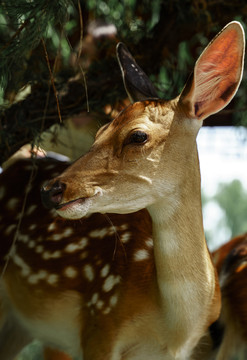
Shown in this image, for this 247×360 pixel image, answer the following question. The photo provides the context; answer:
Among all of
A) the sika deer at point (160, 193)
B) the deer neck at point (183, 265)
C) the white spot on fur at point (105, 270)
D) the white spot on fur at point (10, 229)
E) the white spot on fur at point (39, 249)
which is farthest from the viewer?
the white spot on fur at point (10, 229)

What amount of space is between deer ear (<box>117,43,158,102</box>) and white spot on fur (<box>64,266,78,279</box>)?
663 mm

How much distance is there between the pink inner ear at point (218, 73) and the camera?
1914mm

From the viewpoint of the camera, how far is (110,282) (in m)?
2.33

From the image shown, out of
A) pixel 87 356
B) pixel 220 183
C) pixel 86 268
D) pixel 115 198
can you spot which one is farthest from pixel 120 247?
pixel 220 183

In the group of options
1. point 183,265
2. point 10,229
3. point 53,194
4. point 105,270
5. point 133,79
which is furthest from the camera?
point 10,229

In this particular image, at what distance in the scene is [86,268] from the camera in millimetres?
2453

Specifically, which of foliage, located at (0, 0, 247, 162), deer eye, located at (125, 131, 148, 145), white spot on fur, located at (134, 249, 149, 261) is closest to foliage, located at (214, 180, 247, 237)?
foliage, located at (0, 0, 247, 162)

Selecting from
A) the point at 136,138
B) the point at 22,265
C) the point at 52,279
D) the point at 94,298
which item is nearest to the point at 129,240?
the point at 94,298

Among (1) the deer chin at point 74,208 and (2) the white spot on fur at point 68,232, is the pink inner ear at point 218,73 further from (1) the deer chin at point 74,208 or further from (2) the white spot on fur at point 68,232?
(2) the white spot on fur at point 68,232

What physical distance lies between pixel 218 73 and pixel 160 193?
39 centimetres

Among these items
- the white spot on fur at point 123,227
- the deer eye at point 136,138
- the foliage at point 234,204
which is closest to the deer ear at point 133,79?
the deer eye at point 136,138

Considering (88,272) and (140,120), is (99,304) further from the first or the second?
(140,120)

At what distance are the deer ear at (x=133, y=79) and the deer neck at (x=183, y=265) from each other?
1.20 ft

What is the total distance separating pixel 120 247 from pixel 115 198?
0.56 metres
